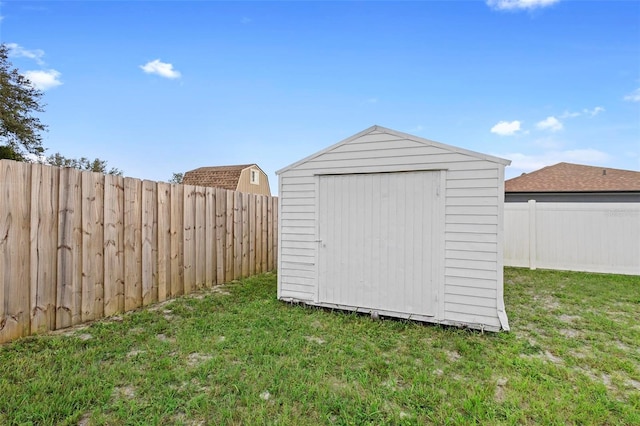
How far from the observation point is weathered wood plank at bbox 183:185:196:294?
16.7ft

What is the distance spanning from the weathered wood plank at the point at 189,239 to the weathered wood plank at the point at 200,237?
47 millimetres

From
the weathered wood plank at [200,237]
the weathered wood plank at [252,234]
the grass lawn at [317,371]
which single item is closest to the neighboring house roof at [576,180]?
the grass lawn at [317,371]

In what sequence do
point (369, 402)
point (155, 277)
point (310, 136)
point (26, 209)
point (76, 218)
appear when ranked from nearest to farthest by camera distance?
point (369, 402)
point (26, 209)
point (76, 218)
point (155, 277)
point (310, 136)

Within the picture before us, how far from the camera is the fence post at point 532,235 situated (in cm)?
768

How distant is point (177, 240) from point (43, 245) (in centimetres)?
183

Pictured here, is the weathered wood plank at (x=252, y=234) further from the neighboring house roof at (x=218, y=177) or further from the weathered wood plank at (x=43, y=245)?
the neighboring house roof at (x=218, y=177)

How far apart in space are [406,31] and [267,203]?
4.96 meters

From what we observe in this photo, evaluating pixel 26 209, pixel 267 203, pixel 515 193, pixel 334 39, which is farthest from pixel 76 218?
pixel 515 193

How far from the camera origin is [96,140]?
1275 cm

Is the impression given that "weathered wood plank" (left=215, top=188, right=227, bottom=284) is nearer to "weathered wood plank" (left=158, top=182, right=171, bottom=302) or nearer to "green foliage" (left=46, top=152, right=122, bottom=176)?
"weathered wood plank" (left=158, top=182, right=171, bottom=302)

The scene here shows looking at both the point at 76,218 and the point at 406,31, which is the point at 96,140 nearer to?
the point at 76,218

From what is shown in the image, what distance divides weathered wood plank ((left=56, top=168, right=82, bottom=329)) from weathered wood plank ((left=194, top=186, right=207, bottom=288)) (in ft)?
6.14

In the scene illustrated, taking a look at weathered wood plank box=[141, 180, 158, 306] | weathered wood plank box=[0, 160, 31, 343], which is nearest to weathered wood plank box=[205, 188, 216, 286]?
weathered wood plank box=[141, 180, 158, 306]

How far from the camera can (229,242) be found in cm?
603
